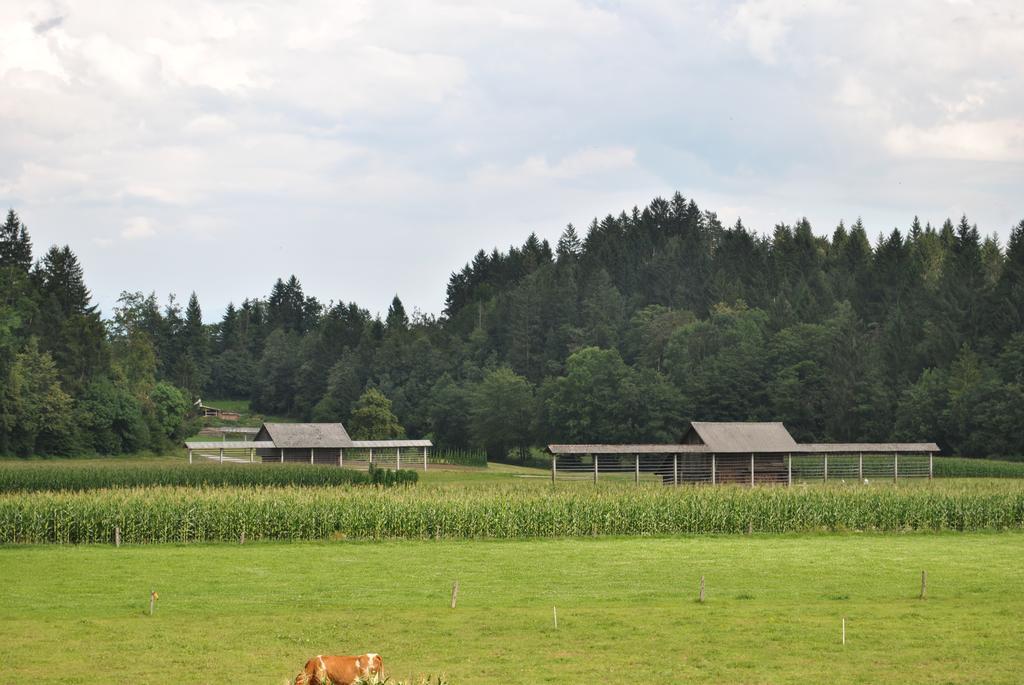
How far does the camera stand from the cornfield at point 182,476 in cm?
5650

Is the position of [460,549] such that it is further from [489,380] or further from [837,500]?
[489,380]

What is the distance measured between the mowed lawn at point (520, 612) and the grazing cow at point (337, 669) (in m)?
3.34

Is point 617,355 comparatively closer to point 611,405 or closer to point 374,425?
point 611,405

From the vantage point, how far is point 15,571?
109ft

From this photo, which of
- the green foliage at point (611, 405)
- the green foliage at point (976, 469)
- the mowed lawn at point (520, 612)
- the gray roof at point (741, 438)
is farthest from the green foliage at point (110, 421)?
the green foliage at point (976, 469)

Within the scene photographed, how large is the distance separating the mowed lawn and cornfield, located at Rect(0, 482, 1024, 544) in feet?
6.45

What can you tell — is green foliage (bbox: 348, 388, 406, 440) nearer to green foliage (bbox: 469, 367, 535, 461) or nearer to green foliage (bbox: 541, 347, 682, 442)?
green foliage (bbox: 469, 367, 535, 461)

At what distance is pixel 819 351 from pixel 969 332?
12582 millimetres

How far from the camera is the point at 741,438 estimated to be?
6619cm

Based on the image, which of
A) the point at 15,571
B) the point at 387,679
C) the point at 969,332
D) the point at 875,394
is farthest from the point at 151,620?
the point at 969,332

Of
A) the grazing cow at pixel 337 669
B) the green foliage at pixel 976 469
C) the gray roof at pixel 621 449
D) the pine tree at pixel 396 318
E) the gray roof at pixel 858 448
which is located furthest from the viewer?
the pine tree at pixel 396 318

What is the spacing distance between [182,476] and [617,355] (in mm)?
56761

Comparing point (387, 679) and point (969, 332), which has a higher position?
point (969, 332)

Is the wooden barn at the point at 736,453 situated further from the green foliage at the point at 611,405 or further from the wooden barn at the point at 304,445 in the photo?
the green foliage at the point at 611,405
